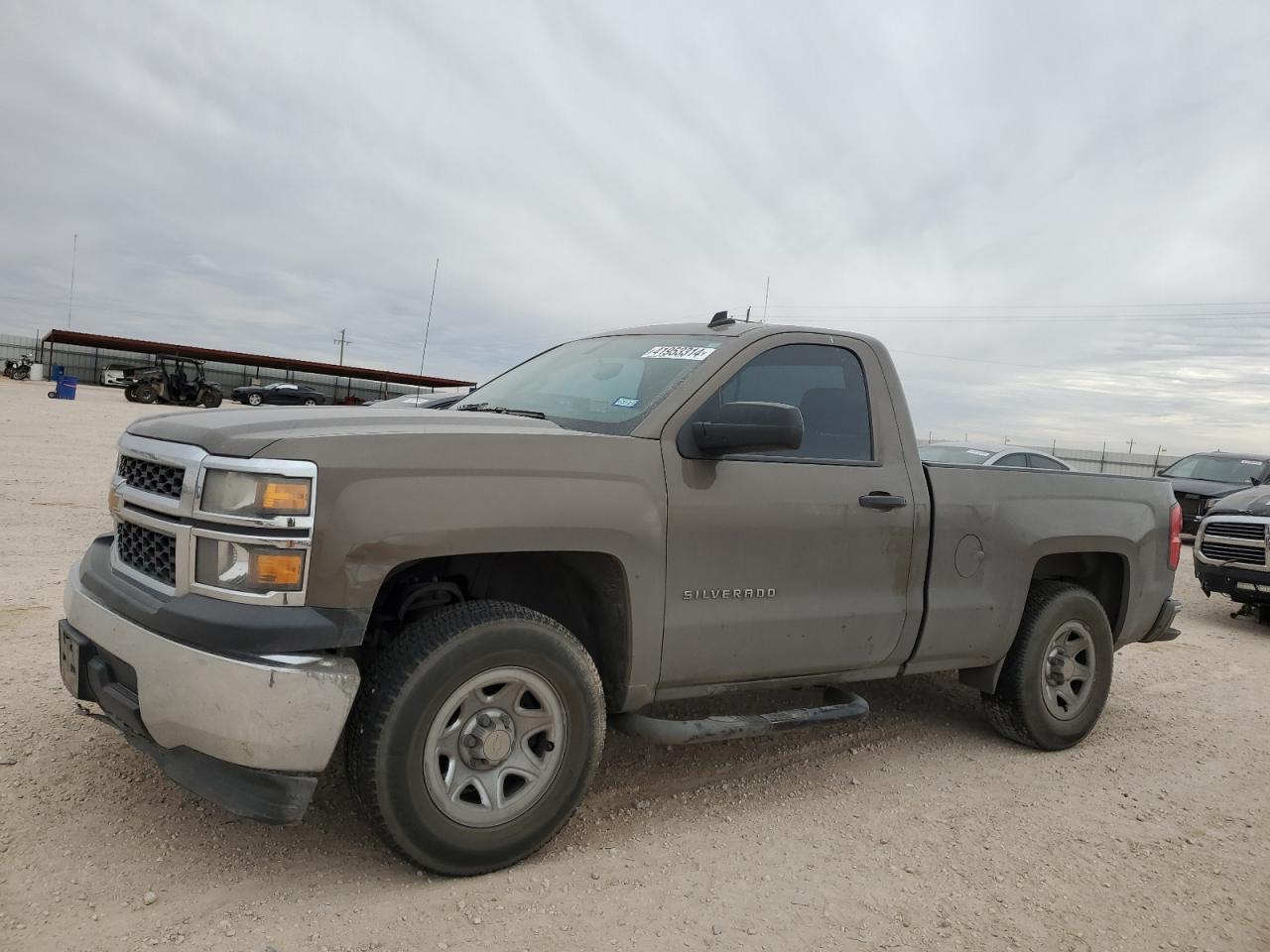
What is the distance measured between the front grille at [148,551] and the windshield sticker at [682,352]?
2.02 m

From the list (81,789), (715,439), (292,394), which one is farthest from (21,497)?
(292,394)

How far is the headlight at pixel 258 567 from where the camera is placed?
2.77 m

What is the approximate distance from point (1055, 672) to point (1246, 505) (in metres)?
6.22

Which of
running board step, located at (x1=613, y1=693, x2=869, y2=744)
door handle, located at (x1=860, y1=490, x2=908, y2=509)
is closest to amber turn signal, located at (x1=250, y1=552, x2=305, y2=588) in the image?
running board step, located at (x1=613, y1=693, x2=869, y2=744)

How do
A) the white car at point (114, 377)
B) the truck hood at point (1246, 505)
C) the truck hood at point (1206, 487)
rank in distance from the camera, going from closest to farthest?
the truck hood at point (1246, 505) → the truck hood at point (1206, 487) → the white car at point (114, 377)

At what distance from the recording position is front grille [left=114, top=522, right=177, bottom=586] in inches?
118

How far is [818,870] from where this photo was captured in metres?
3.39

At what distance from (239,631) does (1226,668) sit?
23.9ft

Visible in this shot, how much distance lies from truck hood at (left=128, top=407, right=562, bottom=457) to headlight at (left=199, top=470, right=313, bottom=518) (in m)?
0.08

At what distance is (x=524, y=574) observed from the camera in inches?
142

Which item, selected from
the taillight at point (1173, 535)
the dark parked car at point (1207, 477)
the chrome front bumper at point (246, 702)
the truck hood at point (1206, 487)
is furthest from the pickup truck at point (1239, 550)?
the chrome front bumper at point (246, 702)

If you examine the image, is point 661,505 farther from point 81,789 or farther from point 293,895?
point 81,789

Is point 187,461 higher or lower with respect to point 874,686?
higher

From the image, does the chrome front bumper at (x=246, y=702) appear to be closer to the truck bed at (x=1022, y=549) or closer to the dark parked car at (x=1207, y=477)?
the truck bed at (x=1022, y=549)
